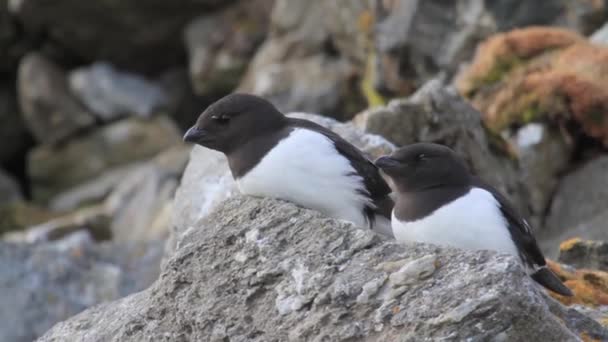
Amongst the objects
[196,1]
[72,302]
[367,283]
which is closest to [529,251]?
[367,283]

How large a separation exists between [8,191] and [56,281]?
41.7ft

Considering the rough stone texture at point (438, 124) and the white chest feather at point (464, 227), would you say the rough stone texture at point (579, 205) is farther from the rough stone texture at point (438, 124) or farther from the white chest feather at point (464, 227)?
the white chest feather at point (464, 227)

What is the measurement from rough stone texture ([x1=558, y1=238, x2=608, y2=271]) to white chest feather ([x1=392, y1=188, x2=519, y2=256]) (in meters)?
1.52

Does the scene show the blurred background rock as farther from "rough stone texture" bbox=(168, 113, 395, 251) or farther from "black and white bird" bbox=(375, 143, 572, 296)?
"black and white bird" bbox=(375, 143, 572, 296)

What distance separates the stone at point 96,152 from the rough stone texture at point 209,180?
14.1 metres

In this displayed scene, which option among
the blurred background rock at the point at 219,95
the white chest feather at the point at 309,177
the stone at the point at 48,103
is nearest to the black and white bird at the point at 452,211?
the white chest feather at the point at 309,177

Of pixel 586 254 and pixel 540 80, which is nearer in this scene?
pixel 586 254

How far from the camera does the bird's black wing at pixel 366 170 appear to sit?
6.90 meters

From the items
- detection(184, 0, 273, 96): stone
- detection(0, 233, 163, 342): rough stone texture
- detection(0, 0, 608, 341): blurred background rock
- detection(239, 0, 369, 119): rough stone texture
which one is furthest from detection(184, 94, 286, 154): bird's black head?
detection(184, 0, 273, 96): stone

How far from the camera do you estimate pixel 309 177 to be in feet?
21.4

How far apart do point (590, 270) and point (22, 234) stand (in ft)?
43.1

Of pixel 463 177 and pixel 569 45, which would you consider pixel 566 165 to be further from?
pixel 463 177


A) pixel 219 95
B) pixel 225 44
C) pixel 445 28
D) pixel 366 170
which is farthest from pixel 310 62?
pixel 366 170

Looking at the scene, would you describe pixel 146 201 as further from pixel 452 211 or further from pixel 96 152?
pixel 452 211
